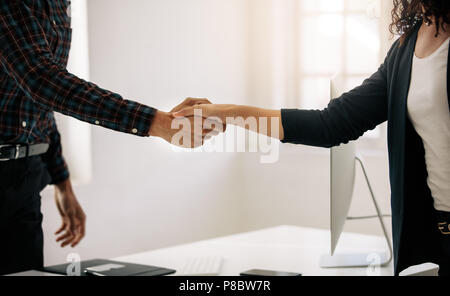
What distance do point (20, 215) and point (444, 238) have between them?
98 centimetres

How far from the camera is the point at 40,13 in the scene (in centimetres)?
125

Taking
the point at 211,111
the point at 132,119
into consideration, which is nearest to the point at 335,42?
the point at 211,111

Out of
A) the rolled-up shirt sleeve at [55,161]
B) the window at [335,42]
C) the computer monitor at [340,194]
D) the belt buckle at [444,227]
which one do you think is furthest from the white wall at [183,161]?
the belt buckle at [444,227]

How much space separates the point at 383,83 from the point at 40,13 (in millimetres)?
782

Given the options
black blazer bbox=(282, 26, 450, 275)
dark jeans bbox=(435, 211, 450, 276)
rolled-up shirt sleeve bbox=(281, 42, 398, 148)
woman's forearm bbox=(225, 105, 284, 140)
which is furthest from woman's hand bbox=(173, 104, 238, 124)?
dark jeans bbox=(435, 211, 450, 276)

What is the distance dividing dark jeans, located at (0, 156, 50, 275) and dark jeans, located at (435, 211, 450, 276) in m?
0.95

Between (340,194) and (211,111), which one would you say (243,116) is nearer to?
(211,111)

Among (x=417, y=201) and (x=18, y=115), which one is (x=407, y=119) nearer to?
(x=417, y=201)

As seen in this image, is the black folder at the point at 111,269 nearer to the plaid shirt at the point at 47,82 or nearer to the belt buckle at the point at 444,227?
the plaid shirt at the point at 47,82

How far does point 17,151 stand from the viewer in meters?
1.30

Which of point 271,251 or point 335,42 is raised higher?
point 335,42

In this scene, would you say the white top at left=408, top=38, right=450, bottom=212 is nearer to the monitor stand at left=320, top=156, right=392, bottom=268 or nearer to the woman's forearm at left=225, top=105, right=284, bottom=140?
the woman's forearm at left=225, top=105, right=284, bottom=140
